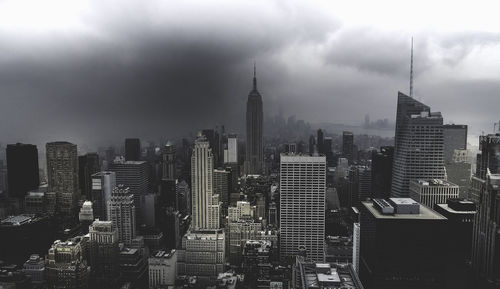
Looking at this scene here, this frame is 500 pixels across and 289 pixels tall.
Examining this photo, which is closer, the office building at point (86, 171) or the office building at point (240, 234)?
the office building at point (240, 234)

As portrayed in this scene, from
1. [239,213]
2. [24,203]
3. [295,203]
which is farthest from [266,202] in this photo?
[24,203]

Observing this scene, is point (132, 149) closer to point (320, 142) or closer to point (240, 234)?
point (240, 234)

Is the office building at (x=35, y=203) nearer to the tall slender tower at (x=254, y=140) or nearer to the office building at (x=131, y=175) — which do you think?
the office building at (x=131, y=175)

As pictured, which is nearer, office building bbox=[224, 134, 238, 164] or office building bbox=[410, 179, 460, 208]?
office building bbox=[410, 179, 460, 208]

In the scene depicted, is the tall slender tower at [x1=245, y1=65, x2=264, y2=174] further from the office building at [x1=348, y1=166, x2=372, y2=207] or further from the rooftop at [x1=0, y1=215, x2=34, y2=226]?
the rooftop at [x1=0, y1=215, x2=34, y2=226]

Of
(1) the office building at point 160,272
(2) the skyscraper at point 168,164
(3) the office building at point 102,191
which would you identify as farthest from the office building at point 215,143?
(1) the office building at point 160,272

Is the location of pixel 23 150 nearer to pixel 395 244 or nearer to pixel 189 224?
pixel 189 224

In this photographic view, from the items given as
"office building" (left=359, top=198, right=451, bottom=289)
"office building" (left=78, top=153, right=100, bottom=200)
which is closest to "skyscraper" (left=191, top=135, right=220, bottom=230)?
"office building" (left=78, top=153, right=100, bottom=200)
